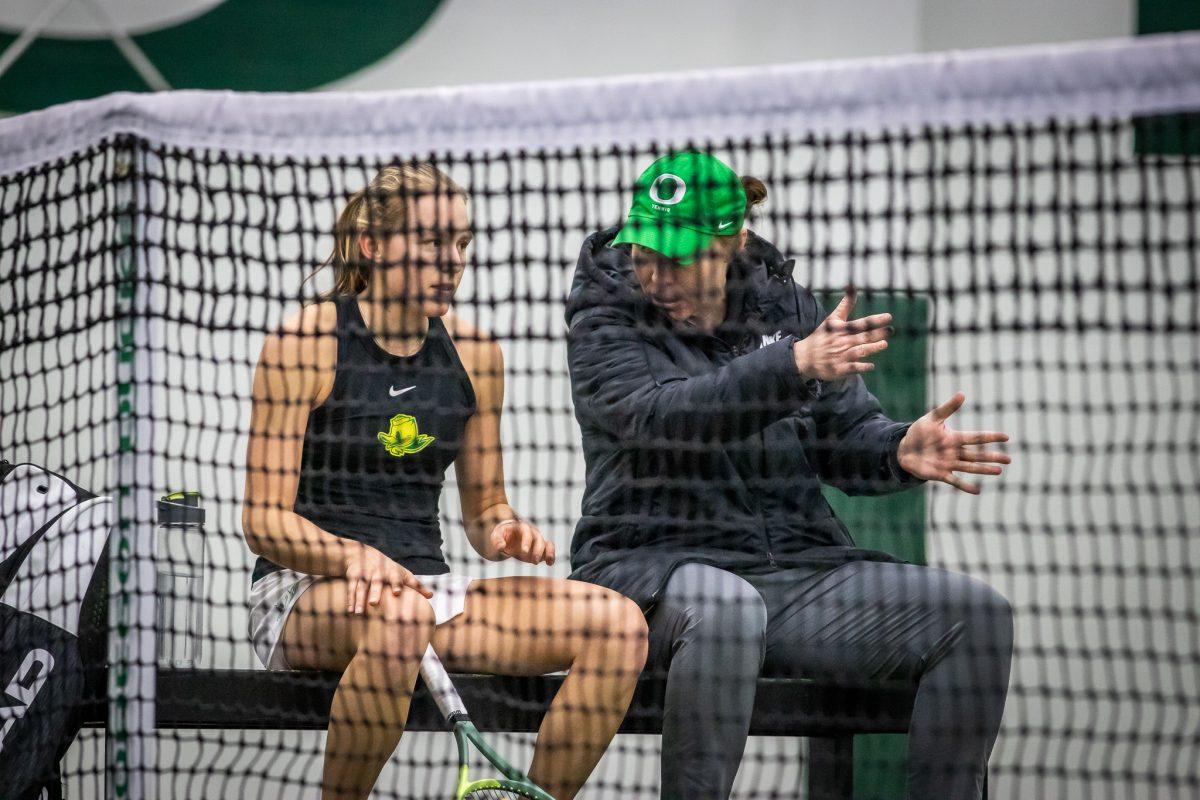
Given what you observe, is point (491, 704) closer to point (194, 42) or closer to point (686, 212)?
point (686, 212)

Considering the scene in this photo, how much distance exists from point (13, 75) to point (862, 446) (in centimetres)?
242

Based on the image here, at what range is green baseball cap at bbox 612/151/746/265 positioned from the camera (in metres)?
1.64

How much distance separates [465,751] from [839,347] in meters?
0.61

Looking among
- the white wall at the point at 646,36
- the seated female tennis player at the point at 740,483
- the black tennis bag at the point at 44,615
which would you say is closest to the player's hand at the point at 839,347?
the seated female tennis player at the point at 740,483

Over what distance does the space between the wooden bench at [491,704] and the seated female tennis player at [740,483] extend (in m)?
0.04

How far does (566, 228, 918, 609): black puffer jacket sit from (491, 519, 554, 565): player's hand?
0.09m

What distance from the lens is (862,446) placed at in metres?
1.75

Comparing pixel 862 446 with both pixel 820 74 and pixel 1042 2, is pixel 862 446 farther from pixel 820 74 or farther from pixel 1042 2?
pixel 1042 2

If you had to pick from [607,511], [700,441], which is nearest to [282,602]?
[607,511]

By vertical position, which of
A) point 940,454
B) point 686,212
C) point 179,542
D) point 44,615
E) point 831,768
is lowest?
point 831,768

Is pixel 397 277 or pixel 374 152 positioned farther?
pixel 397 277

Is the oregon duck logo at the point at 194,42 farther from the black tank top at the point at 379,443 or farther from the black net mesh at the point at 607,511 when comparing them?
the black tank top at the point at 379,443

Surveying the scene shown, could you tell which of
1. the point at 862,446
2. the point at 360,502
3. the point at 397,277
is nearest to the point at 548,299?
the point at 397,277

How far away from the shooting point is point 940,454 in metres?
1.67
